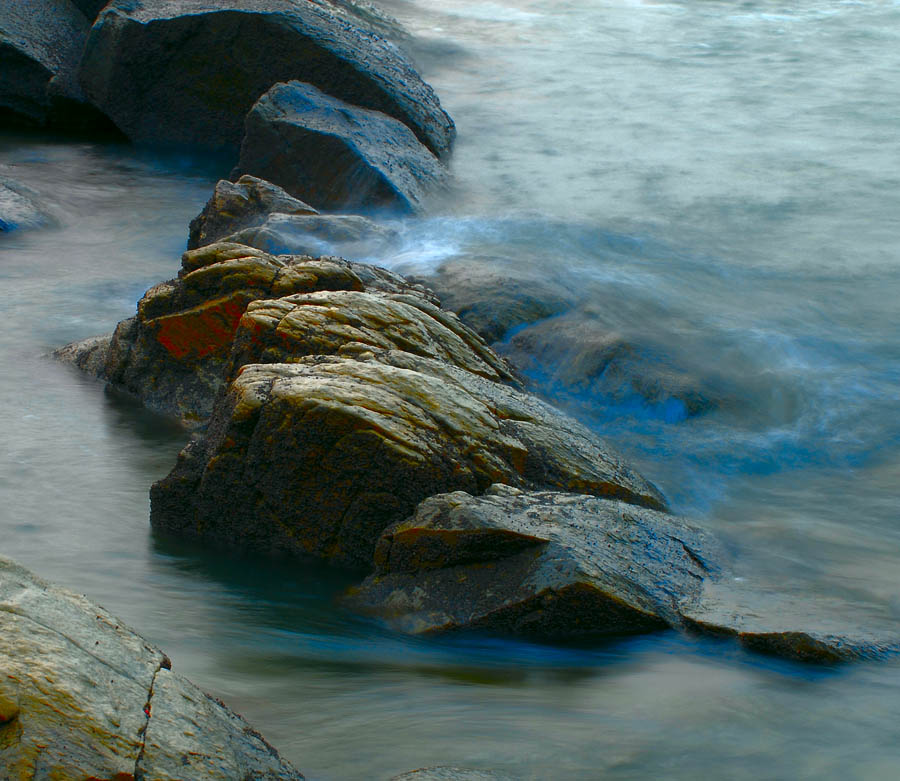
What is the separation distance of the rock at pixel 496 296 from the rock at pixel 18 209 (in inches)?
183

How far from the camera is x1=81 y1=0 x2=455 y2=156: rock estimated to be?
10.8 m

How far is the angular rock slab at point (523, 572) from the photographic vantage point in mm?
3871

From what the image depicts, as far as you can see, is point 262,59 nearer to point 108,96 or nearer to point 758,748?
point 108,96

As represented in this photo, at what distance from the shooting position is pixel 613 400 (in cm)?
653

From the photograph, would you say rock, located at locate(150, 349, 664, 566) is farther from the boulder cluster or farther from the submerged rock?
the submerged rock

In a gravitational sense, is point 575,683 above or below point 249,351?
below

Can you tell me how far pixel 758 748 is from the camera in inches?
120

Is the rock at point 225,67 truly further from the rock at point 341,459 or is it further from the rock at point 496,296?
the rock at point 341,459

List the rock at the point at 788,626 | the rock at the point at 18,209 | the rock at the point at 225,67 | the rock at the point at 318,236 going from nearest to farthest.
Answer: the rock at the point at 788,626
the rock at the point at 318,236
the rock at the point at 18,209
the rock at the point at 225,67

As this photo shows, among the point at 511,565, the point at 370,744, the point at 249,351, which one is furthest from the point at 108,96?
the point at 370,744

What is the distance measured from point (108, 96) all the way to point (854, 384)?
30.4 ft

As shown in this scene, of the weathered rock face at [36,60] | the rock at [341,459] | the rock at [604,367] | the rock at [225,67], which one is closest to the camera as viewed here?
the rock at [341,459]

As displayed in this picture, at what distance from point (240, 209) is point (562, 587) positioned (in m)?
5.47

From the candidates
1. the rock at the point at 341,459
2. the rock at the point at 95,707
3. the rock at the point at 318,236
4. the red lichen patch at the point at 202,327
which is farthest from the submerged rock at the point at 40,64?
the rock at the point at 95,707
